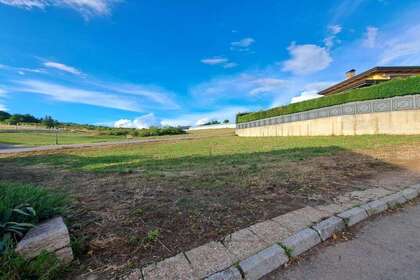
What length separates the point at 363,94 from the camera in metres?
12.6

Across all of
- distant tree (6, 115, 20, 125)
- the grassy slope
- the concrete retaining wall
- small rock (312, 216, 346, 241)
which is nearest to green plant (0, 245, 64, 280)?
small rock (312, 216, 346, 241)

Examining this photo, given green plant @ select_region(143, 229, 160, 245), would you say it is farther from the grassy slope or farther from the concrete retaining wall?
the concrete retaining wall

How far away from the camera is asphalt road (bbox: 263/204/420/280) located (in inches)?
70.0

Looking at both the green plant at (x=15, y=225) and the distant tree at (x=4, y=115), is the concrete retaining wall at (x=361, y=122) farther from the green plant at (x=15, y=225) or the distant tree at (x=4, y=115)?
the distant tree at (x=4, y=115)

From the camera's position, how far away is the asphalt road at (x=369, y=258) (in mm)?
1777

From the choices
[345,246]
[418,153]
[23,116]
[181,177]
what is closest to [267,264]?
[345,246]

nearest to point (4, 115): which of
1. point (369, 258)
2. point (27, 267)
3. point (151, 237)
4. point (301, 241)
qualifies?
point (27, 267)

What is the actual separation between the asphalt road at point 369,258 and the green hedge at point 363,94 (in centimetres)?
1147

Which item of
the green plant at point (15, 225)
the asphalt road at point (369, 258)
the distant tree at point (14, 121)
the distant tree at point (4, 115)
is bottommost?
the asphalt road at point (369, 258)

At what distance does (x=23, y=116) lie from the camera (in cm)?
5450

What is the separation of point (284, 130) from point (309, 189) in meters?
16.5

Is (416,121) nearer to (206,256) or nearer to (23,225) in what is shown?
(206,256)

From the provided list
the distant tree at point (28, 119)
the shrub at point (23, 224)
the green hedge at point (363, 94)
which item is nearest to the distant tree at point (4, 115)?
the distant tree at point (28, 119)

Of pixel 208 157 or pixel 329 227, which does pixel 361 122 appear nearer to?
pixel 208 157
